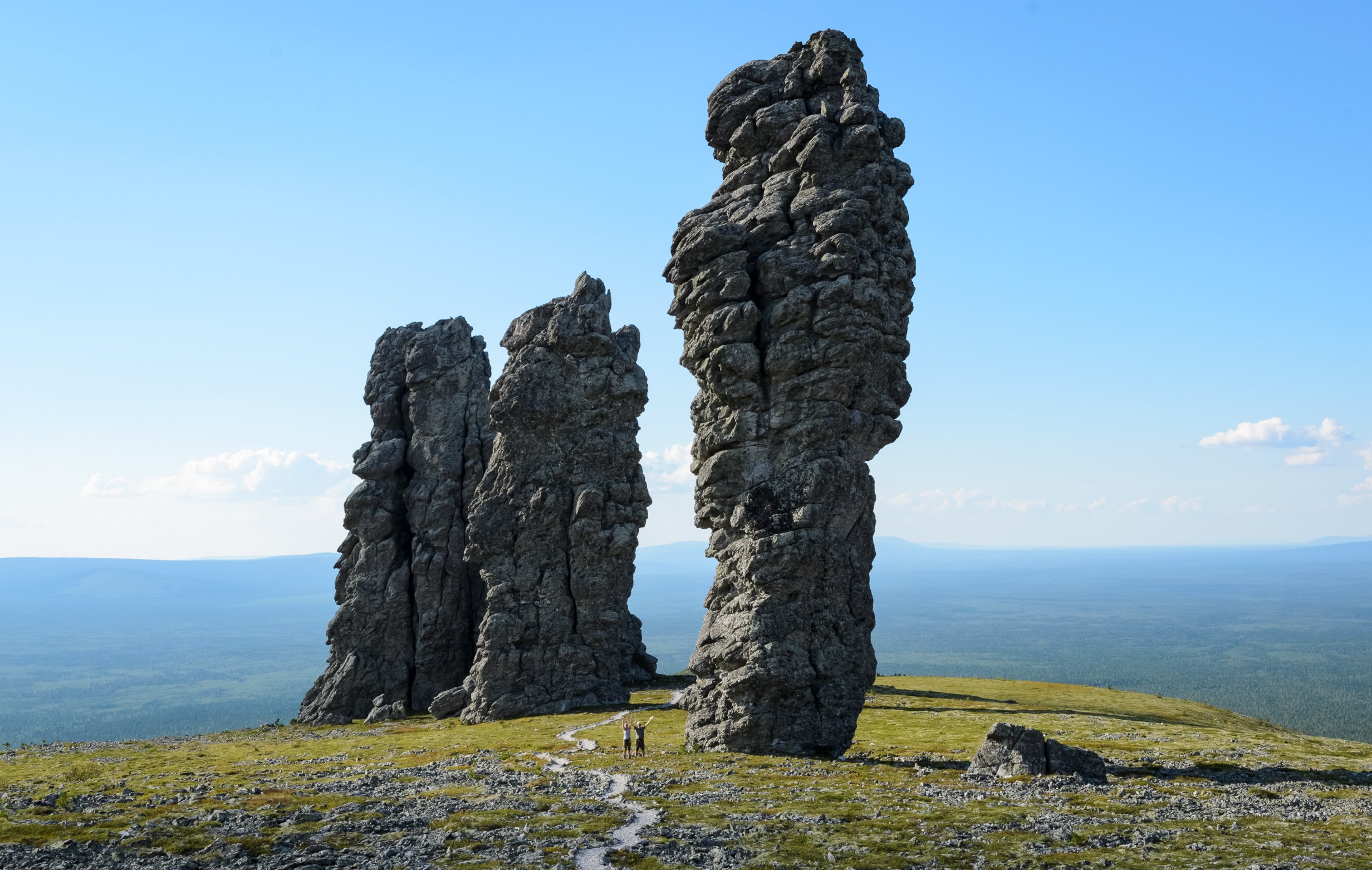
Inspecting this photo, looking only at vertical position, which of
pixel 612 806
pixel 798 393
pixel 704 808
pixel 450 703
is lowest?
pixel 450 703

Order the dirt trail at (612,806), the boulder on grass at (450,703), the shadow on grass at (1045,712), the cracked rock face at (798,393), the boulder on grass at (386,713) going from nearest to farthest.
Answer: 1. the dirt trail at (612,806)
2. the cracked rock face at (798,393)
3. the shadow on grass at (1045,712)
4. the boulder on grass at (450,703)
5. the boulder on grass at (386,713)

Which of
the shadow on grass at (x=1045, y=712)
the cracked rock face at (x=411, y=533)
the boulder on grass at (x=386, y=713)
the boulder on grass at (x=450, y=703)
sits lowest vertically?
the shadow on grass at (x=1045, y=712)

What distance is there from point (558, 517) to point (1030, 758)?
52231 mm

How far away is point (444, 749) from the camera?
216ft

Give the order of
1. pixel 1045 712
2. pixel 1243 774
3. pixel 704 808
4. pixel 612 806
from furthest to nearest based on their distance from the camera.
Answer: pixel 1045 712, pixel 1243 774, pixel 612 806, pixel 704 808

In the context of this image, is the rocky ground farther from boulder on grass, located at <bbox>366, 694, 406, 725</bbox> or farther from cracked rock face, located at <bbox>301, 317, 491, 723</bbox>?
cracked rock face, located at <bbox>301, 317, 491, 723</bbox>

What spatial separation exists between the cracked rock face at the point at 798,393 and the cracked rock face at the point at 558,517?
30909 mm

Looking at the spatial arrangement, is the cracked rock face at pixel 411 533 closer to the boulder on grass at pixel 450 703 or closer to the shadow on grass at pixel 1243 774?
the boulder on grass at pixel 450 703

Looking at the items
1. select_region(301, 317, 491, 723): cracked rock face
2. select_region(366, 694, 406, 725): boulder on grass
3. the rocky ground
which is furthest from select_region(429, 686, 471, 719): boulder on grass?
the rocky ground

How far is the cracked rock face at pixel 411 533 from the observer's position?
9819cm

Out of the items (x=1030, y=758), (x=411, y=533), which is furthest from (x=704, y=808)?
(x=411, y=533)

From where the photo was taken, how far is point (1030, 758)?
4631 cm

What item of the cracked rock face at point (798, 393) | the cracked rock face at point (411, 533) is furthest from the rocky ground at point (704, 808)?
the cracked rock face at point (411, 533)

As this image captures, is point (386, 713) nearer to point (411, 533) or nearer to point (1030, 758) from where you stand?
point (411, 533)
